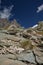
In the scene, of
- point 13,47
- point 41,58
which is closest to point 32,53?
A: point 41,58

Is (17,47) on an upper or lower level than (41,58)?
upper

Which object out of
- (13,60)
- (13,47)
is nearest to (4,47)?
(13,47)

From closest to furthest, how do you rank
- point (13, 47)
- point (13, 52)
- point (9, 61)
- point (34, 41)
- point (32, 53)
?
1. point (9, 61)
2. point (32, 53)
3. point (13, 52)
4. point (13, 47)
5. point (34, 41)

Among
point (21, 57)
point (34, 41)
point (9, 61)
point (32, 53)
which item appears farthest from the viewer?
point (34, 41)

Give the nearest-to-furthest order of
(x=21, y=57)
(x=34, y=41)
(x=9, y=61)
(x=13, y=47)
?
1. (x=9, y=61)
2. (x=21, y=57)
3. (x=13, y=47)
4. (x=34, y=41)

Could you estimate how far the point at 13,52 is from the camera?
1638 cm

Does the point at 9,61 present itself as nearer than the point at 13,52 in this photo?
Yes

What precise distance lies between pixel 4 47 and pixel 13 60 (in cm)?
410

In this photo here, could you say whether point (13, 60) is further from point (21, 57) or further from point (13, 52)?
point (13, 52)

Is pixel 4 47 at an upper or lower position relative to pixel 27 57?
upper

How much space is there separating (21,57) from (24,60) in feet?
2.21

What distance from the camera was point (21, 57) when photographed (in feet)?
47.0

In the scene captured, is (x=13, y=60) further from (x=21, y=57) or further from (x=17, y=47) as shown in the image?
(x=17, y=47)

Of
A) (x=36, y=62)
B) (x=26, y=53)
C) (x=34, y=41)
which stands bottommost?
(x=36, y=62)
